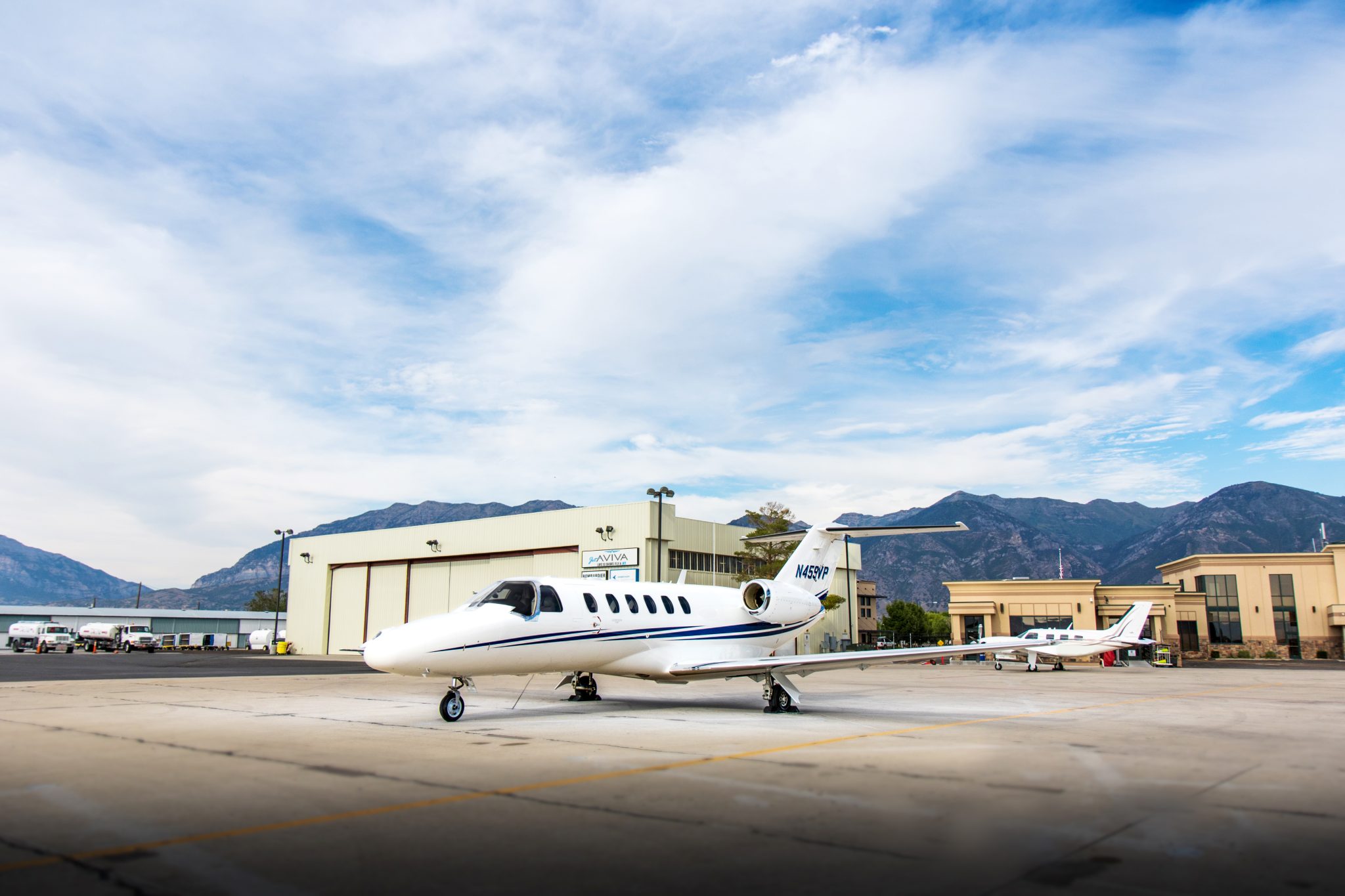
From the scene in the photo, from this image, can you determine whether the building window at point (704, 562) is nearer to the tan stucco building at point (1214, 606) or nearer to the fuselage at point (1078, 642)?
the fuselage at point (1078, 642)

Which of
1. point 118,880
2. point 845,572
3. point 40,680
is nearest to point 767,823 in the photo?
point 118,880

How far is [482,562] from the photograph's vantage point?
52.9 m

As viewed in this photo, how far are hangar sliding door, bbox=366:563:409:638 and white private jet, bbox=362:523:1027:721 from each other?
1591 inches

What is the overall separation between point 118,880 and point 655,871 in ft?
10.3

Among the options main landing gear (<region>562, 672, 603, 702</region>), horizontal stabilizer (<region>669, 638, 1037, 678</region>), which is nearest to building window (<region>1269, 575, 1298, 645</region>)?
horizontal stabilizer (<region>669, 638, 1037, 678</region>)

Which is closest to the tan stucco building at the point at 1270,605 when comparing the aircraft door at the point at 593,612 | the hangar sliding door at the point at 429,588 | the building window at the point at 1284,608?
the building window at the point at 1284,608

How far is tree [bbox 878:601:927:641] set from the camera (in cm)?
13438

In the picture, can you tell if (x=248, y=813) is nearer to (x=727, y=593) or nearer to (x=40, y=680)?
(x=727, y=593)

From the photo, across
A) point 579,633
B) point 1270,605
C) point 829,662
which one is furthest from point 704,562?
point 1270,605

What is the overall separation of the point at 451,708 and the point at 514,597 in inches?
80.8

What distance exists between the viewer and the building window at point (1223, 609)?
64625mm

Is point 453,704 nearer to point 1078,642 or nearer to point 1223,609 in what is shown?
point 1078,642

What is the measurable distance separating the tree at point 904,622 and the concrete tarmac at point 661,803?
123153 millimetres

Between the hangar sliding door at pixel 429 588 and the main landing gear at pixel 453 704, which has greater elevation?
the hangar sliding door at pixel 429 588
